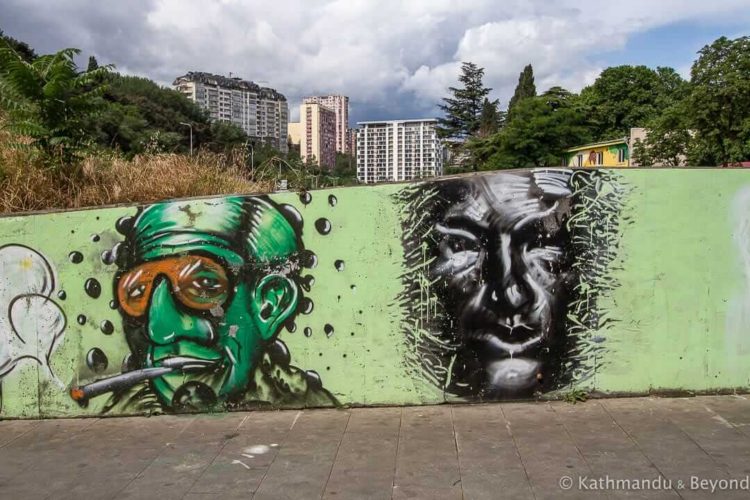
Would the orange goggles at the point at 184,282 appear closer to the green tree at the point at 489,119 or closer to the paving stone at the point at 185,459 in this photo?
the paving stone at the point at 185,459

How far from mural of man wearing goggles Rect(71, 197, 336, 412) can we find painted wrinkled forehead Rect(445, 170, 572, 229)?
1.70 m

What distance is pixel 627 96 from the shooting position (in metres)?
63.1

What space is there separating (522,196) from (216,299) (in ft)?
9.29

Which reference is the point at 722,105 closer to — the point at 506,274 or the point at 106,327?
the point at 506,274

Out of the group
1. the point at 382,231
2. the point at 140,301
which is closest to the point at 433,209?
the point at 382,231

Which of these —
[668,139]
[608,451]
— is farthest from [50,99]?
[668,139]

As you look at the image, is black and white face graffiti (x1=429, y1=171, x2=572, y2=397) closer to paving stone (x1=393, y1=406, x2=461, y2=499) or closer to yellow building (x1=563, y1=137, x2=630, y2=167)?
paving stone (x1=393, y1=406, x2=461, y2=499)

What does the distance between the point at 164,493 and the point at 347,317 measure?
208 centimetres

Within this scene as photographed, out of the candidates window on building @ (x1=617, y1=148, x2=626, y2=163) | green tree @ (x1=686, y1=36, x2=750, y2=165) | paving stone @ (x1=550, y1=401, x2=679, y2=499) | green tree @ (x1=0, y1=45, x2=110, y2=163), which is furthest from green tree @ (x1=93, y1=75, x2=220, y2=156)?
paving stone @ (x1=550, y1=401, x2=679, y2=499)

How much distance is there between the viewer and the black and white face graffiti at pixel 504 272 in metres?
5.46

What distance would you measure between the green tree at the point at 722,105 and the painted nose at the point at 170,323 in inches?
1382

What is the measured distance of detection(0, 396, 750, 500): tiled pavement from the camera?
4055 mm

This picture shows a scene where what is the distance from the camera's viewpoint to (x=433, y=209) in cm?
548

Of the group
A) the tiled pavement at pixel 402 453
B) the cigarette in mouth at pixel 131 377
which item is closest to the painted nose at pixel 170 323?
the cigarette in mouth at pixel 131 377
